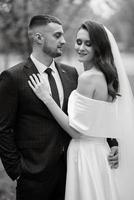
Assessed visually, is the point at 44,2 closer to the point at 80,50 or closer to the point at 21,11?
the point at 21,11

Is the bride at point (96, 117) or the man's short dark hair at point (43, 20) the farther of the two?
the man's short dark hair at point (43, 20)

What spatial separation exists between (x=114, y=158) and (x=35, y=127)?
73cm

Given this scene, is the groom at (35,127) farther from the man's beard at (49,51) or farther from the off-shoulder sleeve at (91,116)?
the off-shoulder sleeve at (91,116)

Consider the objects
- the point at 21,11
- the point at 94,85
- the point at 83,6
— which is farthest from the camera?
the point at 83,6

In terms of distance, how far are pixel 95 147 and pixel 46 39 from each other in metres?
1.01

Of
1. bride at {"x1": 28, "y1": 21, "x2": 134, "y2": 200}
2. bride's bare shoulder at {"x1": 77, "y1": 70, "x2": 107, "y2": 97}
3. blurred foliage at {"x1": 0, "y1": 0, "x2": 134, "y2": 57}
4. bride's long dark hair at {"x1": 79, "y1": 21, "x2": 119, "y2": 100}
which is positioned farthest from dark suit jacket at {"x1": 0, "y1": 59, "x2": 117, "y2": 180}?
blurred foliage at {"x1": 0, "y1": 0, "x2": 134, "y2": 57}

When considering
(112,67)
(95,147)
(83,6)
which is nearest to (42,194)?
(95,147)

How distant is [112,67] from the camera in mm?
4066

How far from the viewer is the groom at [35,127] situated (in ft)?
13.3

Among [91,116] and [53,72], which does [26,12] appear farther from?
[91,116]

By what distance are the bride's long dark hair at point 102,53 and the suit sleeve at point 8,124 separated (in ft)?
2.40

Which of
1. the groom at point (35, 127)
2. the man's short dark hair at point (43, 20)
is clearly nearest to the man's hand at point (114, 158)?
the groom at point (35, 127)

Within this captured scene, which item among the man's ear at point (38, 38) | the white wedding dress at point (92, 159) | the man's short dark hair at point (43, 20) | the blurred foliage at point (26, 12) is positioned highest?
the blurred foliage at point (26, 12)

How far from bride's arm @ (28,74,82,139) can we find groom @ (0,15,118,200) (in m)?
0.07
